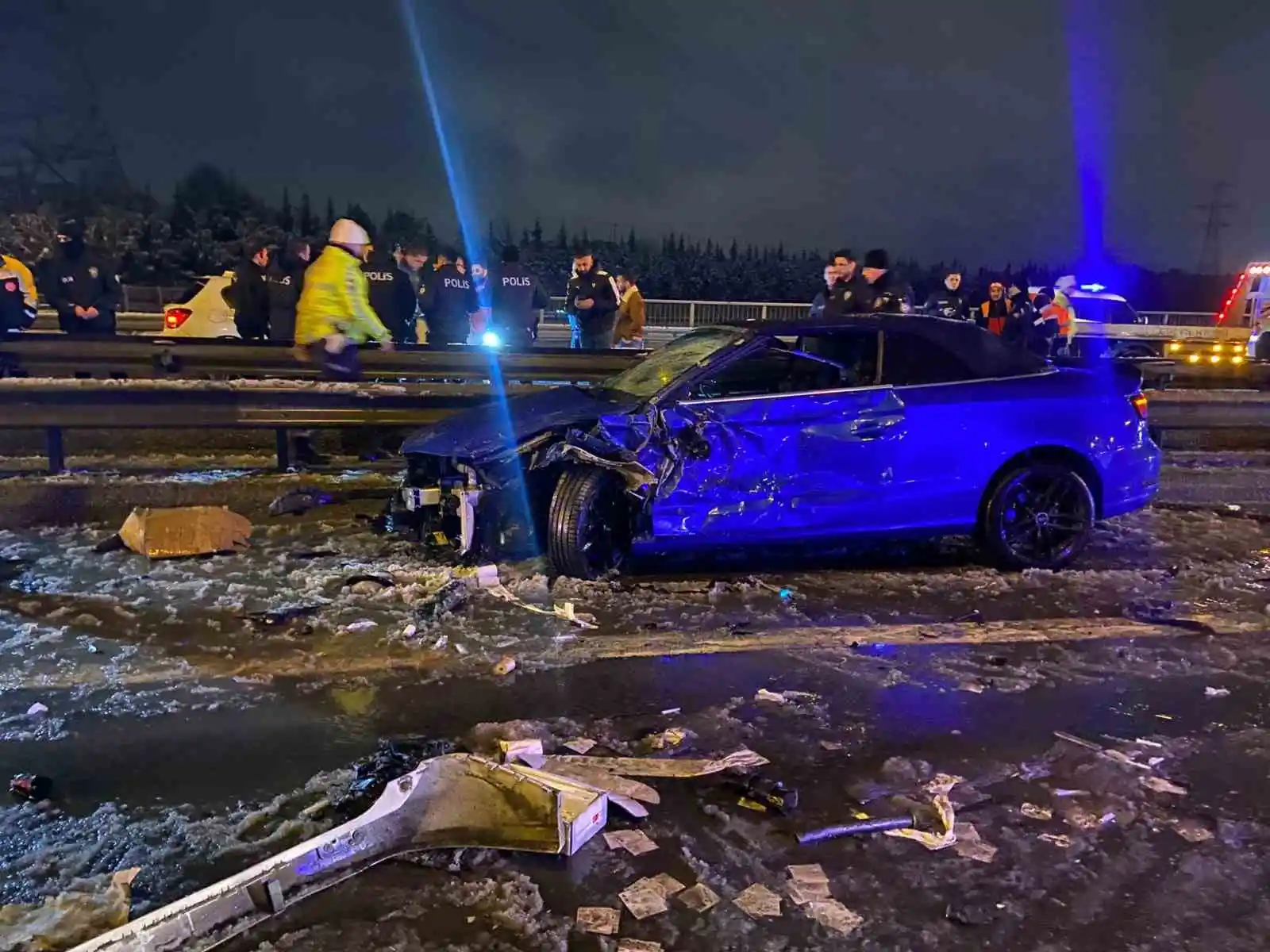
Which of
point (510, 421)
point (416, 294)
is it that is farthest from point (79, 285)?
point (510, 421)

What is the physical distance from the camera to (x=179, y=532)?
6.57 meters

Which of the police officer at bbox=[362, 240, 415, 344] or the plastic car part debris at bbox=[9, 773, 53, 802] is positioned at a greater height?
the police officer at bbox=[362, 240, 415, 344]

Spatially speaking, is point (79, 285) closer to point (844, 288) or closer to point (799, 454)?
point (844, 288)

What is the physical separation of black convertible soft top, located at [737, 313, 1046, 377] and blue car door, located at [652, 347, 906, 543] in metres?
0.22

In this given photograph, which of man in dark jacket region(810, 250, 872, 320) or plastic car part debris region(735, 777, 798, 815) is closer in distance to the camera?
plastic car part debris region(735, 777, 798, 815)

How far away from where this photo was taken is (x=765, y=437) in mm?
6000

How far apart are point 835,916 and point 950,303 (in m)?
13.6

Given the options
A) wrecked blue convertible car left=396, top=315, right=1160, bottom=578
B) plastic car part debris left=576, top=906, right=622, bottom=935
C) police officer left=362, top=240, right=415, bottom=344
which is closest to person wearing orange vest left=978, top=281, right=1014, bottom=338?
wrecked blue convertible car left=396, top=315, right=1160, bottom=578

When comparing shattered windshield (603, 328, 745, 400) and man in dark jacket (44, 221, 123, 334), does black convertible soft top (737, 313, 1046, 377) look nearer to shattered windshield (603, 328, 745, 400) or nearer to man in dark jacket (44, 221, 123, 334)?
shattered windshield (603, 328, 745, 400)

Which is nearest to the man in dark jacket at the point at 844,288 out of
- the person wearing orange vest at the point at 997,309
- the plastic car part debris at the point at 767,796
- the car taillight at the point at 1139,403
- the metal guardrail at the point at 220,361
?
the metal guardrail at the point at 220,361

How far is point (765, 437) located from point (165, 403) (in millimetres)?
4876

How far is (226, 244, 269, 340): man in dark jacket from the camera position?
11.5 m

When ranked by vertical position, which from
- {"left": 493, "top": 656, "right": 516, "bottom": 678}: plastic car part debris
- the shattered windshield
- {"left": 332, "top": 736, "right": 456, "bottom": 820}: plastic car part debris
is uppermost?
the shattered windshield

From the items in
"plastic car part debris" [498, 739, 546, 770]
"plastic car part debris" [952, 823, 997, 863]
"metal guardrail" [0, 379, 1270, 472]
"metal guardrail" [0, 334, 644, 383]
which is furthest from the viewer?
"metal guardrail" [0, 334, 644, 383]
